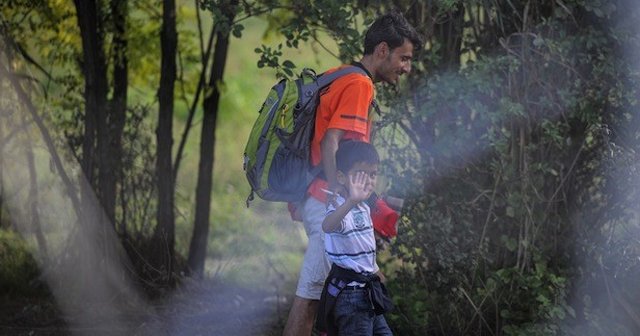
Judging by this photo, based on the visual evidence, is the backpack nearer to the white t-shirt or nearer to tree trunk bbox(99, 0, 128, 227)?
the white t-shirt

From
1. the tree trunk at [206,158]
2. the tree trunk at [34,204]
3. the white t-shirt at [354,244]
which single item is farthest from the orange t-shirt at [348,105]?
the tree trunk at [34,204]

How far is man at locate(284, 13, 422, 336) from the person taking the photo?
448 cm

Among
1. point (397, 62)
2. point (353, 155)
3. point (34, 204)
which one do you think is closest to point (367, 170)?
point (353, 155)

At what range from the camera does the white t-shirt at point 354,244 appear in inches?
173

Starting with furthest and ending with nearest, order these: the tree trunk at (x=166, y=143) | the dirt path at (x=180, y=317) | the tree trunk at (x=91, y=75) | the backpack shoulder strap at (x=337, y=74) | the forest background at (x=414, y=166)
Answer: the tree trunk at (x=166, y=143) → the tree trunk at (x=91, y=75) → the dirt path at (x=180, y=317) → the forest background at (x=414, y=166) → the backpack shoulder strap at (x=337, y=74)

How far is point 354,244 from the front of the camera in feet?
14.4

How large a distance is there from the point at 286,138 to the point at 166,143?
200 centimetres

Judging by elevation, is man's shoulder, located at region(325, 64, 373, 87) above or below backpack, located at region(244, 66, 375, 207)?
above

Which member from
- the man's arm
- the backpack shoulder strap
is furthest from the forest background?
the man's arm

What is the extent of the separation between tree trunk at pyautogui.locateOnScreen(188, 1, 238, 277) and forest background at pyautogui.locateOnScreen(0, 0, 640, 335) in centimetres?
1

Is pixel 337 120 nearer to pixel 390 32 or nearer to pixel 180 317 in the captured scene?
pixel 390 32

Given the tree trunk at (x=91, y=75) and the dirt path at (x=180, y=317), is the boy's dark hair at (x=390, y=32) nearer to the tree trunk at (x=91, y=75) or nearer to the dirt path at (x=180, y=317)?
the dirt path at (x=180, y=317)

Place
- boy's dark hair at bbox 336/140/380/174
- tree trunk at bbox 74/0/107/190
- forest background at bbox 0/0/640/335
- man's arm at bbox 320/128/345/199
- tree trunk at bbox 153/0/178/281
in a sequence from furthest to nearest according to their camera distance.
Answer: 1. tree trunk at bbox 153/0/178/281
2. tree trunk at bbox 74/0/107/190
3. forest background at bbox 0/0/640/335
4. man's arm at bbox 320/128/345/199
5. boy's dark hair at bbox 336/140/380/174

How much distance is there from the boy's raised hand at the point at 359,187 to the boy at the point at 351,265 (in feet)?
0.22
